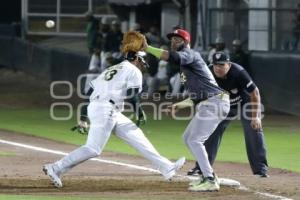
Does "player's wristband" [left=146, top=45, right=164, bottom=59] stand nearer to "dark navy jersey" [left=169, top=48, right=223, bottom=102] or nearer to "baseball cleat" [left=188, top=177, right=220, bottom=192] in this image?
"dark navy jersey" [left=169, top=48, right=223, bottom=102]

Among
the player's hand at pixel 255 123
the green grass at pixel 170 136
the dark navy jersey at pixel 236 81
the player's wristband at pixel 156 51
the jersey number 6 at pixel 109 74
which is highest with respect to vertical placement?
the player's wristband at pixel 156 51

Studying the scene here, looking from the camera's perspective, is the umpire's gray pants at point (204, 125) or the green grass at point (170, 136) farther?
the green grass at point (170, 136)

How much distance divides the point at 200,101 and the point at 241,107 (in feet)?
4.24

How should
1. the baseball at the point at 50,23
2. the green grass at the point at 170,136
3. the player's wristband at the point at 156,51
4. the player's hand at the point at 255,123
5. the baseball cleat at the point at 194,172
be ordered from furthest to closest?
1. the baseball at the point at 50,23
2. the green grass at the point at 170,136
3. the baseball cleat at the point at 194,172
4. the player's hand at the point at 255,123
5. the player's wristband at the point at 156,51

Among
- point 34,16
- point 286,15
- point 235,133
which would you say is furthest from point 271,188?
point 34,16

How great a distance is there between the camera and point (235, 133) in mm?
19609

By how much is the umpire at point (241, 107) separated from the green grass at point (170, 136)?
1367 millimetres

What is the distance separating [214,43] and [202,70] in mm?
13176

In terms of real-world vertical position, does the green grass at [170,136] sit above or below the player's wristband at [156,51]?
below

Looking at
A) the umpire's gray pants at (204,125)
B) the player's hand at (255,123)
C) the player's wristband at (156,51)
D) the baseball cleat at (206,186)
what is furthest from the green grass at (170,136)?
the player's wristband at (156,51)

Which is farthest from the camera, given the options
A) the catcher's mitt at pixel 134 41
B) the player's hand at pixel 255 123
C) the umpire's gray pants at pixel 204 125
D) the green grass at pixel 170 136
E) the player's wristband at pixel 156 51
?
the green grass at pixel 170 136

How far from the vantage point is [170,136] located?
18969 millimetres

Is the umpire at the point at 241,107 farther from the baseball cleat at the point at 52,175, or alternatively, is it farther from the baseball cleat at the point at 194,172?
the baseball cleat at the point at 52,175

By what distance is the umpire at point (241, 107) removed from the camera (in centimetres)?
1240
